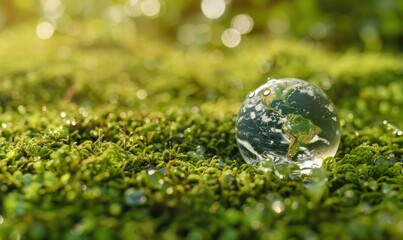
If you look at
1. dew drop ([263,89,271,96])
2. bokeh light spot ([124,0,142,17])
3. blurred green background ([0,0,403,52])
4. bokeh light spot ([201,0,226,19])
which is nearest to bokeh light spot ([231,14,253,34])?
blurred green background ([0,0,403,52])

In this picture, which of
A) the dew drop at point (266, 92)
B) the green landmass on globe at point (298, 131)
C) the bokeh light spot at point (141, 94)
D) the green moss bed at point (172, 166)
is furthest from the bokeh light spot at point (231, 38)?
the green landmass on globe at point (298, 131)

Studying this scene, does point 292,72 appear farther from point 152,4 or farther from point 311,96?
point 152,4

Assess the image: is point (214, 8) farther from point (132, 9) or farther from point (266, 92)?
point (266, 92)

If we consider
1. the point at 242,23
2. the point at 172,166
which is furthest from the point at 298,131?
the point at 242,23

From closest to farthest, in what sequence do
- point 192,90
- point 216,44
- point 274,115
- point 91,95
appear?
point 274,115 < point 91,95 < point 192,90 < point 216,44

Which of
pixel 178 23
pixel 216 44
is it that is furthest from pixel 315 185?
pixel 178 23

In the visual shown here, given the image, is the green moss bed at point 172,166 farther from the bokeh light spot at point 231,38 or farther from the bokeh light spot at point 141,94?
the bokeh light spot at point 231,38

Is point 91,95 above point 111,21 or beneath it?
beneath
